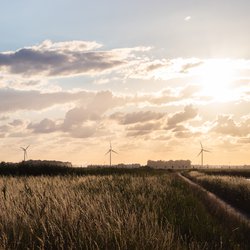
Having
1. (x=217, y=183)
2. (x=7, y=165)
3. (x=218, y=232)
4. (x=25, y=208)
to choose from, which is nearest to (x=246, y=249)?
(x=218, y=232)

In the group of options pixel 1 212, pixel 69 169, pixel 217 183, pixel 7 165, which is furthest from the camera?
pixel 69 169

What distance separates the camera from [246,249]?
35.9ft

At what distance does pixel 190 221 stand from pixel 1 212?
473 cm

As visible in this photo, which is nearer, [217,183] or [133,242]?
[133,242]

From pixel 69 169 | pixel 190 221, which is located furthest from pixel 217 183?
pixel 190 221

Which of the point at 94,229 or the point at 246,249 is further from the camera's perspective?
the point at 246,249

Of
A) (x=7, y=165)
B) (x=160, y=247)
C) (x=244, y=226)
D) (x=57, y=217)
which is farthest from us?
(x=7, y=165)

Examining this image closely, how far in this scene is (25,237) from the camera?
8.51 m

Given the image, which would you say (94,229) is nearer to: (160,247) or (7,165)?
(160,247)

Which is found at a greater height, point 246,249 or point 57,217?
point 57,217

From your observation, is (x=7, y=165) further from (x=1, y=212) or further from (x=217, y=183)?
(x=1, y=212)

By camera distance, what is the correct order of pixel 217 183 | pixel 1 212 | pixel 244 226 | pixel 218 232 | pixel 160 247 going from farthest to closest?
1. pixel 217 183
2. pixel 244 226
3. pixel 218 232
4. pixel 1 212
5. pixel 160 247

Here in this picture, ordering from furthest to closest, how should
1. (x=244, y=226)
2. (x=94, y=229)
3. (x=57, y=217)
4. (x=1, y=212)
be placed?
(x=244, y=226), (x=1, y=212), (x=57, y=217), (x=94, y=229)

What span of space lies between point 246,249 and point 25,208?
522 centimetres
